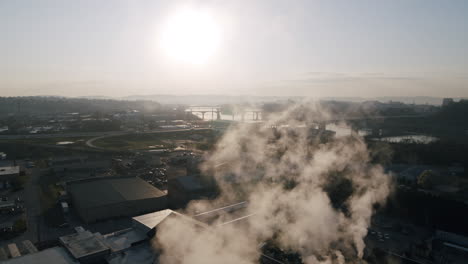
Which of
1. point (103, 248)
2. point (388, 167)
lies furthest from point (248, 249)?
point (388, 167)

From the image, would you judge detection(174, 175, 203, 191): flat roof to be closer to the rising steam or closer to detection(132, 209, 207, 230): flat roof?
the rising steam

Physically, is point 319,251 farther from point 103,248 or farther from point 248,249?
point 103,248

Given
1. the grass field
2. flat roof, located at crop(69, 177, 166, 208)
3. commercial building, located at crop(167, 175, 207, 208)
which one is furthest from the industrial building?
the grass field

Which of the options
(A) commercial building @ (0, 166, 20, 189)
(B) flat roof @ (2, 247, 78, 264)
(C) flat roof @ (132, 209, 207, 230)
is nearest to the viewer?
(B) flat roof @ (2, 247, 78, 264)

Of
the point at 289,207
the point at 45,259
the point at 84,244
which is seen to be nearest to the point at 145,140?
the point at 289,207

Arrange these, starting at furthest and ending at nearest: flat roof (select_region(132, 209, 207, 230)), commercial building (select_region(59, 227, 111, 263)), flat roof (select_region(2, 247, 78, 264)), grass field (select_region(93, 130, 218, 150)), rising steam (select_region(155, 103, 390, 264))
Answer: grass field (select_region(93, 130, 218, 150)), flat roof (select_region(132, 209, 207, 230)), rising steam (select_region(155, 103, 390, 264)), commercial building (select_region(59, 227, 111, 263)), flat roof (select_region(2, 247, 78, 264))

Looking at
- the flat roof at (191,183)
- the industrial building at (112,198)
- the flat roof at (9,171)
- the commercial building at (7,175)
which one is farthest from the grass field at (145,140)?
the flat roof at (191,183)
